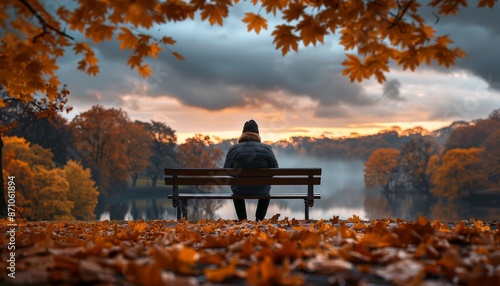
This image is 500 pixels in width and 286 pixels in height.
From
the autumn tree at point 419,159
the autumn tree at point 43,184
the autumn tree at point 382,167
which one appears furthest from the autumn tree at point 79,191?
the autumn tree at point 382,167

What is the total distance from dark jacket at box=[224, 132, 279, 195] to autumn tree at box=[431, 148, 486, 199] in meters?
60.3

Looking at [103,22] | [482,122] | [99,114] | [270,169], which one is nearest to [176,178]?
[270,169]

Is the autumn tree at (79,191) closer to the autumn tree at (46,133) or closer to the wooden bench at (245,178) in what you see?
the autumn tree at (46,133)

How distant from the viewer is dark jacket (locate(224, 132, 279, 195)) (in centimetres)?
988

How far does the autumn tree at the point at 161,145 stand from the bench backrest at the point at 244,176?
60558 mm

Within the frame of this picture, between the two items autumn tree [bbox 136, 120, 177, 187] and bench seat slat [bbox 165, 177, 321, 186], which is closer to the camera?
bench seat slat [bbox 165, 177, 321, 186]

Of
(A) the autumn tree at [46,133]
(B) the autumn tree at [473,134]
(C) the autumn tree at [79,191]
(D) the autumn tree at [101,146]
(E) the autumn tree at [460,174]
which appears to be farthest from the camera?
(B) the autumn tree at [473,134]

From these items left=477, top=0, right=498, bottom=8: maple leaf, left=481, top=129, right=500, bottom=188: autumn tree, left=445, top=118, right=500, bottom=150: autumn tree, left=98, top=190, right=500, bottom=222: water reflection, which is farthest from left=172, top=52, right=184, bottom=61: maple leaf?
left=445, top=118, right=500, bottom=150: autumn tree

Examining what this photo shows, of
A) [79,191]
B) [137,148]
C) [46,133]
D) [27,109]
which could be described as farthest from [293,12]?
[137,148]

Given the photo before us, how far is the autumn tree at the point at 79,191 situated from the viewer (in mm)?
46750

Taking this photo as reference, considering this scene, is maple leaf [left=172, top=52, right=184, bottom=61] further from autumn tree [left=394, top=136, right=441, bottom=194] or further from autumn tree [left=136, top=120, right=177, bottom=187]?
autumn tree [left=394, top=136, right=441, bottom=194]

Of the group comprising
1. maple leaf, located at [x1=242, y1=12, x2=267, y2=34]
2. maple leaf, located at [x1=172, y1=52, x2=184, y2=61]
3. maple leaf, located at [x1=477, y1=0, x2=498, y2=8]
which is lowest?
maple leaf, located at [x1=172, y1=52, x2=184, y2=61]

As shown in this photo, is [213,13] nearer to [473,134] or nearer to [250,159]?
[250,159]

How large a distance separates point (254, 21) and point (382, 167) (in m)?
84.9
